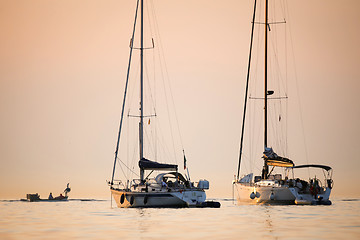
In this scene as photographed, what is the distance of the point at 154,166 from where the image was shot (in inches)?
2891

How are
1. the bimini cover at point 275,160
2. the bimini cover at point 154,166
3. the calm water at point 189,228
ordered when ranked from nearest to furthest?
the calm water at point 189,228 < the bimini cover at point 154,166 < the bimini cover at point 275,160

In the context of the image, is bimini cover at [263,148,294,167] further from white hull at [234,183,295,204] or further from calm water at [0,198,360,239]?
calm water at [0,198,360,239]

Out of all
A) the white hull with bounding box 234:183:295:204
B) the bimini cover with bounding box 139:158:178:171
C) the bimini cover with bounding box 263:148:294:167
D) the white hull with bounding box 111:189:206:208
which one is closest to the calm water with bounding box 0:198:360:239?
the white hull with bounding box 111:189:206:208

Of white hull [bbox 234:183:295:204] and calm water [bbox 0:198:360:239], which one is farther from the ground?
white hull [bbox 234:183:295:204]

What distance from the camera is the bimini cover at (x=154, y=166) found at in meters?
73.1

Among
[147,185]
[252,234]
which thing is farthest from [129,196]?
[252,234]

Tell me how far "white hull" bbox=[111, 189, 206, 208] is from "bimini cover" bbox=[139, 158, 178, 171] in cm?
315

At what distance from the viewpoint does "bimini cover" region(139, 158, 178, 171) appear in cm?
7306

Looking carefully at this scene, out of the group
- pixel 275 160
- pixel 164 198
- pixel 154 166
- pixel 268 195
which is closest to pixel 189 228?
pixel 164 198

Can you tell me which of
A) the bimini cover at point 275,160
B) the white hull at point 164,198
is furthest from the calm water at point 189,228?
the bimini cover at point 275,160

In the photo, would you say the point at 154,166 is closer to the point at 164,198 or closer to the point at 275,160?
the point at 164,198

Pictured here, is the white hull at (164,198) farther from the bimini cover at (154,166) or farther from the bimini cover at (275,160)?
the bimini cover at (275,160)

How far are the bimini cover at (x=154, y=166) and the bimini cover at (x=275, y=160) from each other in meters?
12.6

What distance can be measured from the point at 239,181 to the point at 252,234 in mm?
43818
